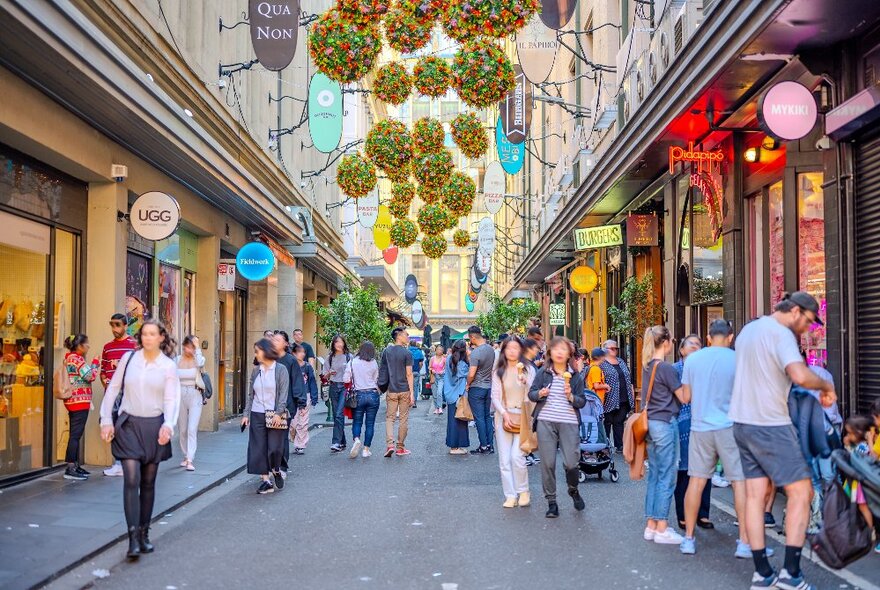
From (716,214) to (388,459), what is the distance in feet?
21.0

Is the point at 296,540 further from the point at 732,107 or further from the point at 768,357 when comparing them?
the point at 732,107

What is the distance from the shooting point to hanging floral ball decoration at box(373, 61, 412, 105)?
47.3 ft

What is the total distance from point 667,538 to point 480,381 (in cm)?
707

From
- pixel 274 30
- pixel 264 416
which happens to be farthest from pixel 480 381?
pixel 274 30

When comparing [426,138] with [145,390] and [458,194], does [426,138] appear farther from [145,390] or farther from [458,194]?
[145,390]

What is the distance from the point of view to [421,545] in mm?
7980

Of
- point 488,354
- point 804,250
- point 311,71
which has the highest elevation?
point 311,71

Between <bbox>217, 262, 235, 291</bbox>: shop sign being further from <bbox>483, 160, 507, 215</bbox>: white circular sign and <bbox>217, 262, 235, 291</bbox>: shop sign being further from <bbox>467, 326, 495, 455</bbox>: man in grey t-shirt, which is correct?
<bbox>483, 160, 507, 215</bbox>: white circular sign

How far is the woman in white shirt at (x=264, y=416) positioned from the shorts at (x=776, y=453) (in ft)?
19.9

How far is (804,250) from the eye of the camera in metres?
12.0

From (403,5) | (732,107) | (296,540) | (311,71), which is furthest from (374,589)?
(311,71)

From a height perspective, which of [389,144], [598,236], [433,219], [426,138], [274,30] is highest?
[274,30]

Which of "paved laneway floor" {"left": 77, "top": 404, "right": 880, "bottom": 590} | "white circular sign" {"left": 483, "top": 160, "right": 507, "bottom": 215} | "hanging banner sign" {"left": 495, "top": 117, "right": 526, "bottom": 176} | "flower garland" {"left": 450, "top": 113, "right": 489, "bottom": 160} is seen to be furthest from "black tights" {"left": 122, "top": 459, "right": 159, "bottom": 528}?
"white circular sign" {"left": 483, "top": 160, "right": 507, "bottom": 215}

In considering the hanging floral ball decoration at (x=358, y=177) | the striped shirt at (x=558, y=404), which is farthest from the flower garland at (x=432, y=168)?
the striped shirt at (x=558, y=404)
